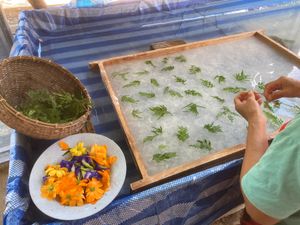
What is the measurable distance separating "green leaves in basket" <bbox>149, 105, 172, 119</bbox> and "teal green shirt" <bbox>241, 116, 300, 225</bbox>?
1.83 ft

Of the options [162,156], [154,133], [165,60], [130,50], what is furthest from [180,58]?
[162,156]

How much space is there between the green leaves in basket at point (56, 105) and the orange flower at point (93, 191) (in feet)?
0.94

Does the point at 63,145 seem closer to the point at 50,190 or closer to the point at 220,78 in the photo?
the point at 50,190

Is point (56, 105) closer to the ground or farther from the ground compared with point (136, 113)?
farther from the ground

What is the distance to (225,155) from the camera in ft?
3.04

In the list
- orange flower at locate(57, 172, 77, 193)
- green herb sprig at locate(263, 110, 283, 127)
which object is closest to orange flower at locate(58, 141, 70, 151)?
orange flower at locate(57, 172, 77, 193)

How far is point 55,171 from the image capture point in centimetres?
74

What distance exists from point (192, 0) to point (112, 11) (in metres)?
0.64

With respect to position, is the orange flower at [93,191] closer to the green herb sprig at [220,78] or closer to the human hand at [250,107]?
the human hand at [250,107]

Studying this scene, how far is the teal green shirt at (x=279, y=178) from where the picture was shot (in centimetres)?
49

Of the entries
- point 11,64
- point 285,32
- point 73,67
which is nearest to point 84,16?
point 73,67

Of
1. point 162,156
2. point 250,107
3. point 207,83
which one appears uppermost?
point 250,107

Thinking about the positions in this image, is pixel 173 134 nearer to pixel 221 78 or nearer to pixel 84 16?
pixel 221 78

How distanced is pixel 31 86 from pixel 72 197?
0.53 m
